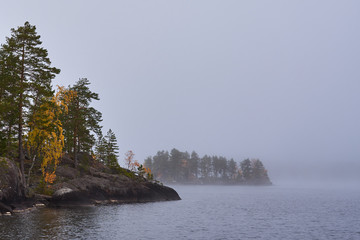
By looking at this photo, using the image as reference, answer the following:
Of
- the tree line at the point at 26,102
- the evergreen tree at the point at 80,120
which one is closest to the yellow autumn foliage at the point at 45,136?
the tree line at the point at 26,102

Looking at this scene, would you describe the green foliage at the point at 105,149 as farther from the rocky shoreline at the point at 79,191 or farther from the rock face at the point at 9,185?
the rock face at the point at 9,185

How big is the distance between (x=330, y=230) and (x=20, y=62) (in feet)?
141

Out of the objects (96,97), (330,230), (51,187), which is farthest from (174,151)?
(330,230)

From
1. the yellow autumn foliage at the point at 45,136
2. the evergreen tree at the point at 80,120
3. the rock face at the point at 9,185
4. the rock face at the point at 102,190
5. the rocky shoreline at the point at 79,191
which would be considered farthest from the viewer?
the evergreen tree at the point at 80,120

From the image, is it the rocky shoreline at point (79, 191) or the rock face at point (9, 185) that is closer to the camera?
the rock face at point (9, 185)

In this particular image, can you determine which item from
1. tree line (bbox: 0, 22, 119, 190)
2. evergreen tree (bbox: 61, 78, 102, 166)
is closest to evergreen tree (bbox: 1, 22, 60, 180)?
tree line (bbox: 0, 22, 119, 190)

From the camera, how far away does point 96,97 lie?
2392 inches

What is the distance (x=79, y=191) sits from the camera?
47.1 m

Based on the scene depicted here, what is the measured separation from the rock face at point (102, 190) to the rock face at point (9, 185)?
8.60 metres

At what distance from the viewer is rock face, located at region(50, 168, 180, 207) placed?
45.6 meters

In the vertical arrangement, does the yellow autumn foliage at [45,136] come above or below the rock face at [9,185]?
above

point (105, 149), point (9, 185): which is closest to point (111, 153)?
point (105, 149)

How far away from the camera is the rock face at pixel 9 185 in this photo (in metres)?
33.3

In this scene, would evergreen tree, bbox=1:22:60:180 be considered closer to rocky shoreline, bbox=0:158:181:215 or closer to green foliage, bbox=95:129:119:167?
rocky shoreline, bbox=0:158:181:215
